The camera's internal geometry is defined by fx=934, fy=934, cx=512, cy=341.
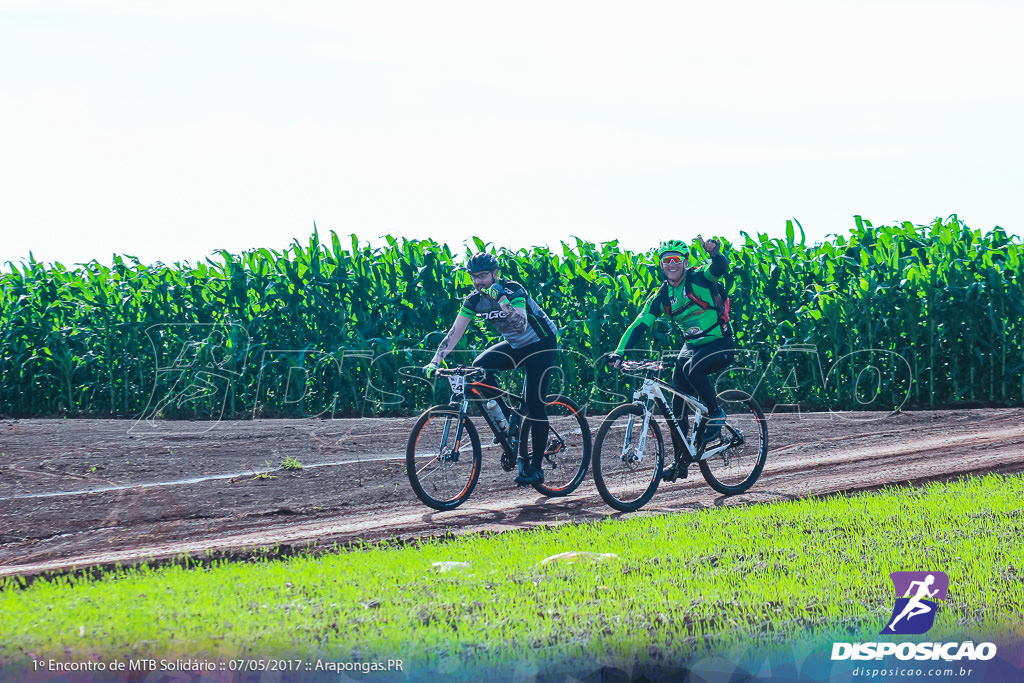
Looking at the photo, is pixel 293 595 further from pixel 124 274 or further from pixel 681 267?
pixel 124 274

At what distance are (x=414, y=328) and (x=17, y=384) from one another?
312 inches

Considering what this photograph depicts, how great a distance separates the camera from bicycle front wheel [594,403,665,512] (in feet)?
26.9

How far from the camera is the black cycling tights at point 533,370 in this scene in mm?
8648

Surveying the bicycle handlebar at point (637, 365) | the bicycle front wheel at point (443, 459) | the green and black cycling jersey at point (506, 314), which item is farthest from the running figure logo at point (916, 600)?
the bicycle front wheel at point (443, 459)

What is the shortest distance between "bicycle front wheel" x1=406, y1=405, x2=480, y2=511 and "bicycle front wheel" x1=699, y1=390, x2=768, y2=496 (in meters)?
2.23

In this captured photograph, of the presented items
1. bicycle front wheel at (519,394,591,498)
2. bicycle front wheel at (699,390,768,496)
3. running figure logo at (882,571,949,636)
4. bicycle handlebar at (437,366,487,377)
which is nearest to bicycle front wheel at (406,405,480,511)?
bicycle handlebar at (437,366,487,377)

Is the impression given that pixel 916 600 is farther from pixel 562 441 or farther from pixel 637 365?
pixel 562 441

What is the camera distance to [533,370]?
8648 mm

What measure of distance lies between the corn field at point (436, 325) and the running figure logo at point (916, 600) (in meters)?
10.8

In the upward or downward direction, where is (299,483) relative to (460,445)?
downward

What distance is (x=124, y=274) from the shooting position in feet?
61.0

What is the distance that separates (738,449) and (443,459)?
9.53 feet

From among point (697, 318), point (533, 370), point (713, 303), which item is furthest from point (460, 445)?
point (713, 303)

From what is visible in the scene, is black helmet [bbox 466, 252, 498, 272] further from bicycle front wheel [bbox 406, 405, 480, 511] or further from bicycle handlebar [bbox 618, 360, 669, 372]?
bicycle handlebar [bbox 618, 360, 669, 372]
